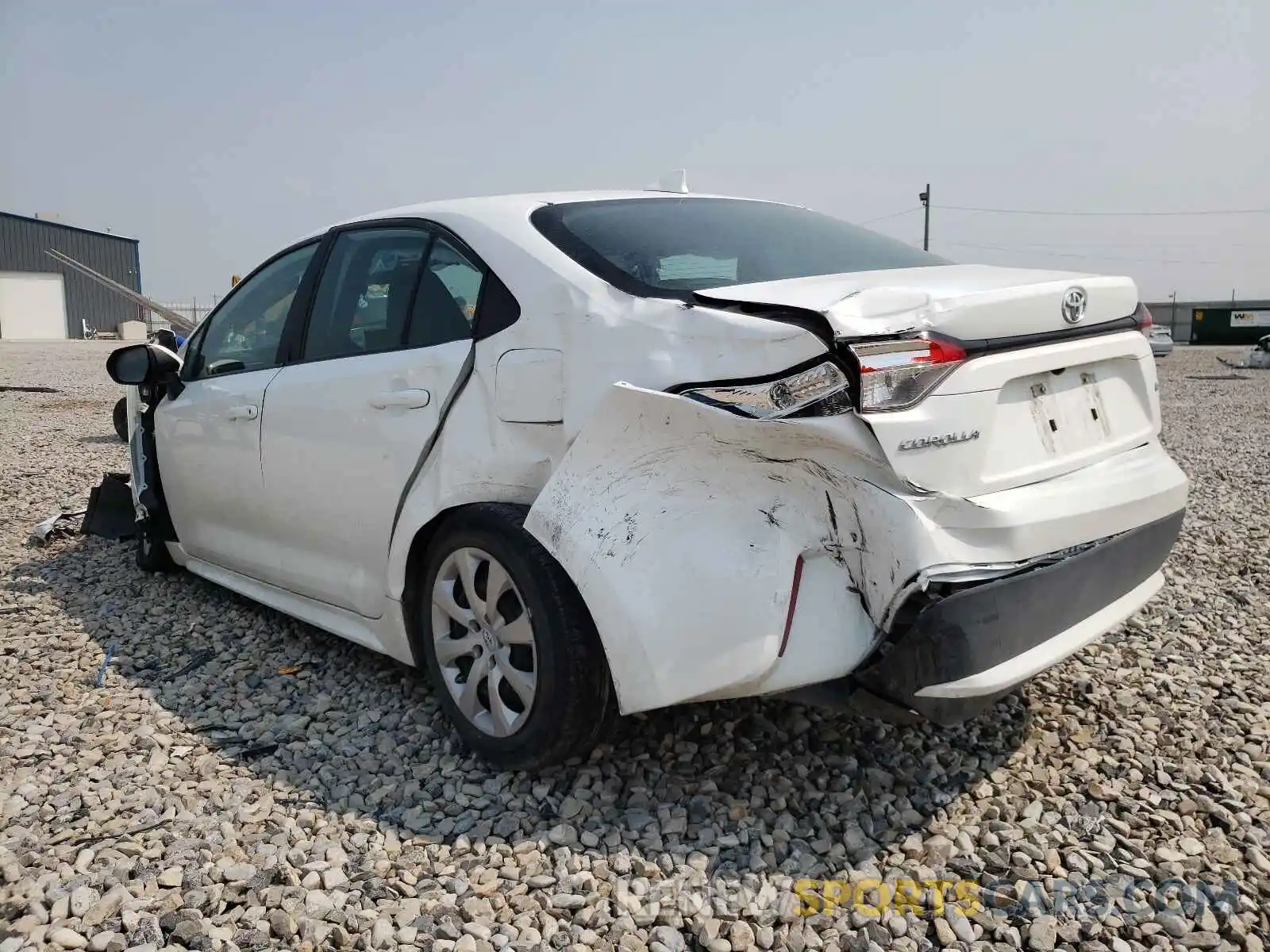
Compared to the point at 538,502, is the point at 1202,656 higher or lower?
lower

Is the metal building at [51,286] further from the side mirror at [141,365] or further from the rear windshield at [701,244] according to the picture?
the rear windshield at [701,244]

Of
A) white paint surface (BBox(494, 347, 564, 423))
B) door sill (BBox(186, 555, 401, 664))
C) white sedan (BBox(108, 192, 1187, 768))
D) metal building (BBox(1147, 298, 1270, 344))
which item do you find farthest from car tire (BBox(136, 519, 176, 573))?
metal building (BBox(1147, 298, 1270, 344))

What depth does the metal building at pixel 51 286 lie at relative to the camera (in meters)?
46.9

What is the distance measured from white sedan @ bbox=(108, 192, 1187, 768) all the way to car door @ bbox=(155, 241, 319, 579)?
0.37 meters

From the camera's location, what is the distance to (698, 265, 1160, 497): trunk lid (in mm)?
2088

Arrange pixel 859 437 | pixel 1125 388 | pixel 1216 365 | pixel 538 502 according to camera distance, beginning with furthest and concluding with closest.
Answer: pixel 1216 365
pixel 1125 388
pixel 538 502
pixel 859 437

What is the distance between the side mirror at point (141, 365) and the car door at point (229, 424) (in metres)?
0.08

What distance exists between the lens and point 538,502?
2482 mm

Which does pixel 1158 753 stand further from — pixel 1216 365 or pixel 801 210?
pixel 1216 365

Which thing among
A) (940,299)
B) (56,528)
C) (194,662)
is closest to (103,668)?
(194,662)

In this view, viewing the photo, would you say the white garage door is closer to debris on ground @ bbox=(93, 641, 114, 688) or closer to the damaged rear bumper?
debris on ground @ bbox=(93, 641, 114, 688)

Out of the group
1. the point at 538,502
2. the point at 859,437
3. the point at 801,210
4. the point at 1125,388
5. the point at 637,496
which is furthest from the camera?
the point at 801,210

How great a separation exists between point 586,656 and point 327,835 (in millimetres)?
802

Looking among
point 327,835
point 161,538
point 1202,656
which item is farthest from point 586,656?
point 161,538
